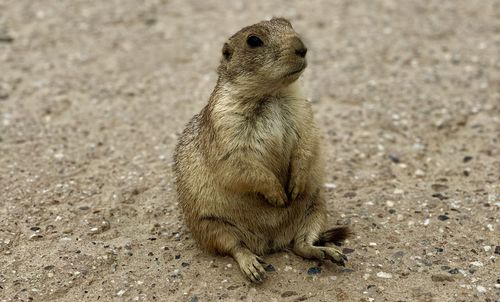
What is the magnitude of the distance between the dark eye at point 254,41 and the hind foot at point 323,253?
1.24 metres

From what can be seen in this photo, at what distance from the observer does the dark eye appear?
12.6 ft

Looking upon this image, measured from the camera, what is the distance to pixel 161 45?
764 centimetres

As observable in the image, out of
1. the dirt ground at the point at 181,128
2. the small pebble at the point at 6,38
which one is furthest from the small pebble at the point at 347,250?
the small pebble at the point at 6,38

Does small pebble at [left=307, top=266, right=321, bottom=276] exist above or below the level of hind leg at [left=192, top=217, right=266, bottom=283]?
below

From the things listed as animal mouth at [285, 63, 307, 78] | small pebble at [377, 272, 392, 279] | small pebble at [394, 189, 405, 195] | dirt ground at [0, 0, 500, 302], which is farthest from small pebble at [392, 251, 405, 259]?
animal mouth at [285, 63, 307, 78]

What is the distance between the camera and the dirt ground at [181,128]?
3939 millimetres

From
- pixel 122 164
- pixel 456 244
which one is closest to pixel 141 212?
pixel 122 164

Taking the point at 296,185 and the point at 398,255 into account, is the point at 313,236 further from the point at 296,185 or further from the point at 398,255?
the point at 398,255

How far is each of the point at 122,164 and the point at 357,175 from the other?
1890 millimetres

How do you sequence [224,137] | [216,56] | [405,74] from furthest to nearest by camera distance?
1. [216,56]
2. [405,74]
3. [224,137]

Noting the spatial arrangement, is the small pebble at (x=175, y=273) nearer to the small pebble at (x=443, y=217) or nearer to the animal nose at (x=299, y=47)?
the animal nose at (x=299, y=47)

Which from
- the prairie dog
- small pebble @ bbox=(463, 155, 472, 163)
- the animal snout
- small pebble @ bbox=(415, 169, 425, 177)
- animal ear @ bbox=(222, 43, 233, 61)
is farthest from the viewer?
small pebble @ bbox=(463, 155, 472, 163)

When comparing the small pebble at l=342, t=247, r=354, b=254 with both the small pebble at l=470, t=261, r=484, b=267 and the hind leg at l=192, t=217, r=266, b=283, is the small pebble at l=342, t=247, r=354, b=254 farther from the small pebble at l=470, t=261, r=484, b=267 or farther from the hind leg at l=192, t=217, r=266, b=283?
the small pebble at l=470, t=261, r=484, b=267

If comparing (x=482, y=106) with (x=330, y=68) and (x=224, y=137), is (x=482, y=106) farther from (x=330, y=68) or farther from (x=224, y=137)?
(x=224, y=137)
